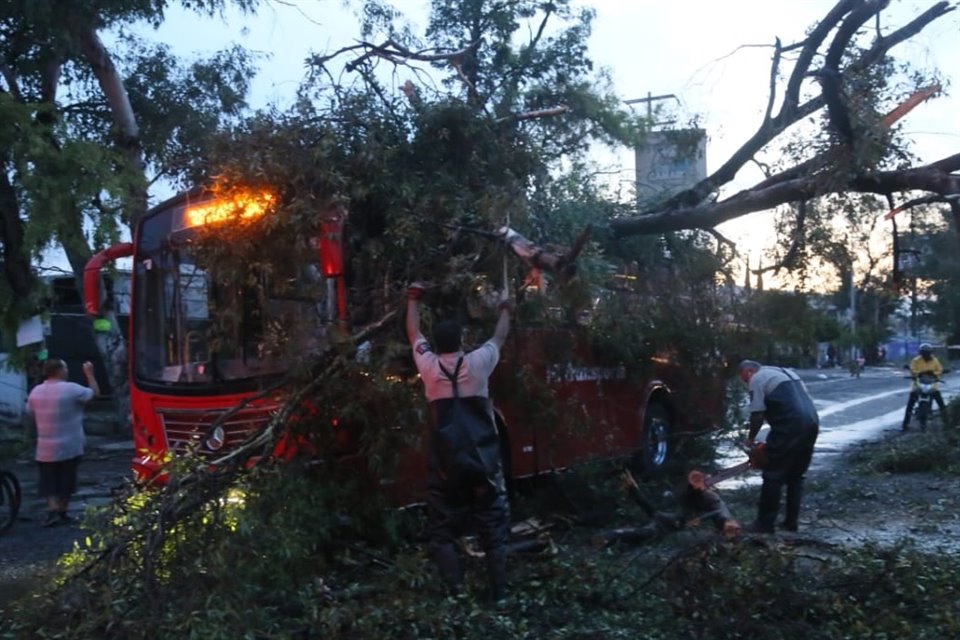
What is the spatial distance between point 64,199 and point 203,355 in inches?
263

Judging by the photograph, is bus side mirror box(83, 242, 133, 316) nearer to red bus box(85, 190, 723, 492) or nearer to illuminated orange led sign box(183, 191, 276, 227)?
red bus box(85, 190, 723, 492)

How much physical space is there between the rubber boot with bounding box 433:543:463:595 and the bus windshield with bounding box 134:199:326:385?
5.45ft

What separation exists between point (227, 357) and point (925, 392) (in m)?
14.4

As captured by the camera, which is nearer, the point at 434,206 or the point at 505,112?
the point at 434,206

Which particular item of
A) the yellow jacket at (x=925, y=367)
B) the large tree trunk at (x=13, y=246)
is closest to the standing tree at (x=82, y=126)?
the large tree trunk at (x=13, y=246)

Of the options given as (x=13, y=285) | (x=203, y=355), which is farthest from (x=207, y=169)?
(x=13, y=285)

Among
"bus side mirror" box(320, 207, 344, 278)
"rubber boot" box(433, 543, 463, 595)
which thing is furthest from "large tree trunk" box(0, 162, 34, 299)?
"rubber boot" box(433, 543, 463, 595)

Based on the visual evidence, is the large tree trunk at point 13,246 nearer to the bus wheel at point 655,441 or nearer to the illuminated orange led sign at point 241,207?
the illuminated orange led sign at point 241,207

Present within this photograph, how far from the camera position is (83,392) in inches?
427

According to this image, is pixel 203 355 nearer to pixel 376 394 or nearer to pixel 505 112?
pixel 376 394

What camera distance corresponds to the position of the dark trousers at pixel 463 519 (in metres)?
6.72

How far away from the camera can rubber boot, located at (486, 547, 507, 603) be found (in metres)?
6.69

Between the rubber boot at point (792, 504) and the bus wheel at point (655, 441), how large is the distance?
307cm

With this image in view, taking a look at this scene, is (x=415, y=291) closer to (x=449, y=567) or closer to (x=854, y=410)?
(x=449, y=567)
